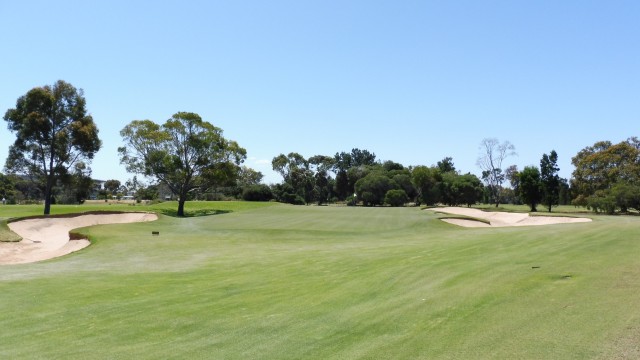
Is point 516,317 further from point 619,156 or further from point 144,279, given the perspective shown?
point 619,156

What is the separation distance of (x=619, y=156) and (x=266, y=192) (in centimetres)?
6888

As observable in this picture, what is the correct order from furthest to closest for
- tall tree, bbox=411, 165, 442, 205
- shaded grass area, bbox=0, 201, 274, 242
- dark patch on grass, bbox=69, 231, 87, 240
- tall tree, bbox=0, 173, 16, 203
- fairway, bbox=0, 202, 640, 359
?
tall tree, bbox=411, 165, 442, 205 → tall tree, bbox=0, 173, 16, 203 → shaded grass area, bbox=0, 201, 274, 242 → dark patch on grass, bbox=69, 231, 87, 240 → fairway, bbox=0, 202, 640, 359

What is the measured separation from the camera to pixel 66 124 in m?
58.5

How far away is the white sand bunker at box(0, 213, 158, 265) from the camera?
82.1ft

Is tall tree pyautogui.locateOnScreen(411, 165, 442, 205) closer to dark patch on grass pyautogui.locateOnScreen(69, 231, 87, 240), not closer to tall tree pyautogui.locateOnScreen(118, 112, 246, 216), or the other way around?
tall tree pyautogui.locateOnScreen(118, 112, 246, 216)

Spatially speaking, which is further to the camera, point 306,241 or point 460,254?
point 306,241

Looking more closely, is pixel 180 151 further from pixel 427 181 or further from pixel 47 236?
pixel 427 181

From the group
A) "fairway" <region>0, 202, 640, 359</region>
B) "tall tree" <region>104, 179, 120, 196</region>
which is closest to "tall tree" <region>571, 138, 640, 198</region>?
"fairway" <region>0, 202, 640, 359</region>

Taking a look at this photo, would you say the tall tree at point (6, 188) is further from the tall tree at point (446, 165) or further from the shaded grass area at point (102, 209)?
the tall tree at point (446, 165)

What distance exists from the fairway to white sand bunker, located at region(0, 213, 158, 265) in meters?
8.61

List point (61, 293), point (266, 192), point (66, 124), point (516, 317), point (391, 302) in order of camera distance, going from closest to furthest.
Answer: point (516, 317) → point (391, 302) → point (61, 293) → point (66, 124) → point (266, 192)

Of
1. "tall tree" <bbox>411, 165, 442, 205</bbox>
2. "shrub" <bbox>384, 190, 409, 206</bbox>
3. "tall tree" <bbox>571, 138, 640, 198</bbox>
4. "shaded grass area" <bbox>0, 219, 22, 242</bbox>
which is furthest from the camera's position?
"tall tree" <bbox>411, 165, 442, 205</bbox>

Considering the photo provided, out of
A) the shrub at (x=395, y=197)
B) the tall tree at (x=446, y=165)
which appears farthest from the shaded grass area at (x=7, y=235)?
the tall tree at (x=446, y=165)

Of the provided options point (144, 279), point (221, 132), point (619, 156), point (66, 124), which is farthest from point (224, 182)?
point (619, 156)
